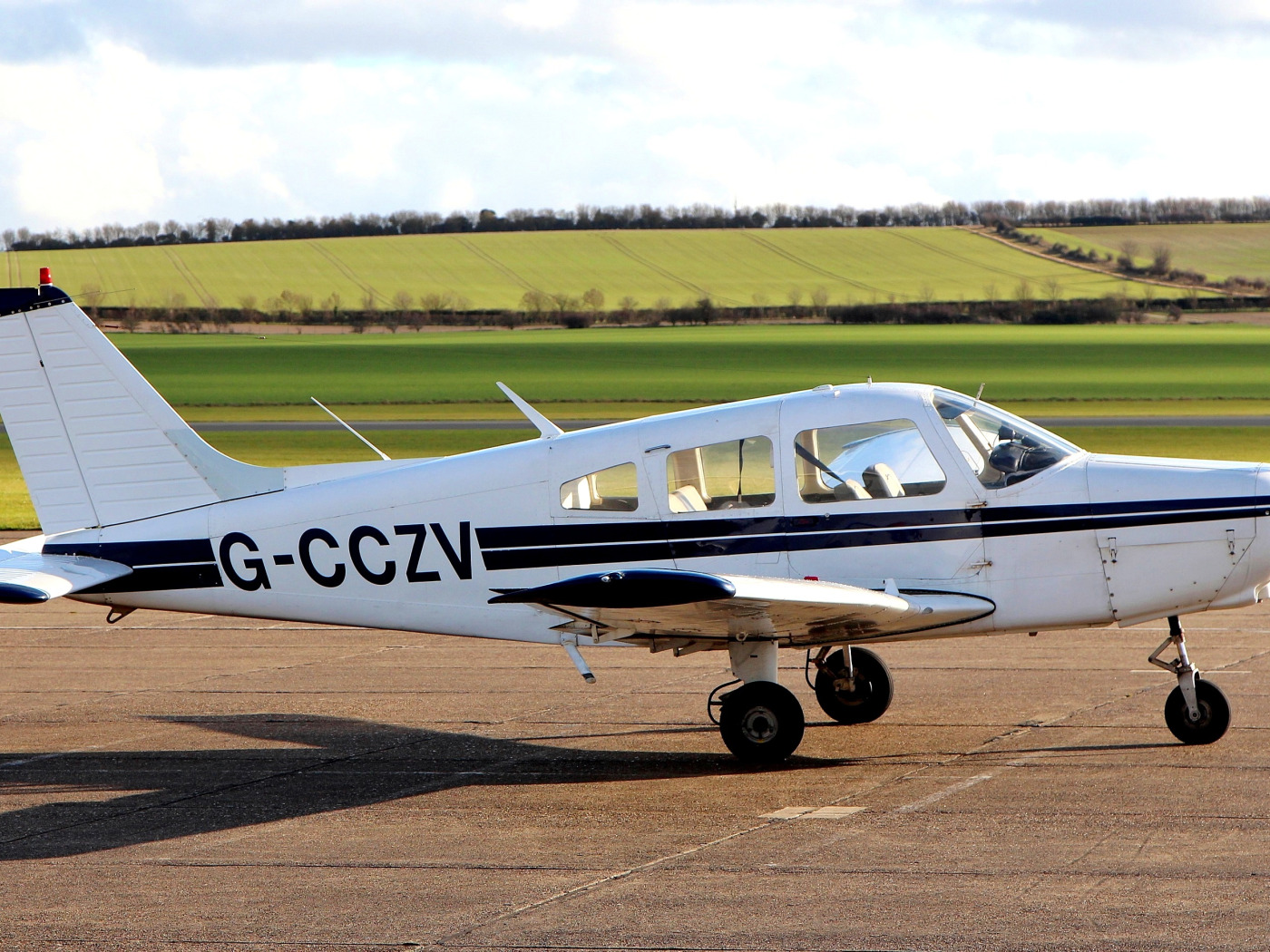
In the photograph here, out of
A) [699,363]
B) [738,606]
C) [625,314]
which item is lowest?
[738,606]

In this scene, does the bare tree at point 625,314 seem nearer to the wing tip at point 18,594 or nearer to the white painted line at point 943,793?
the wing tip at point 18,594

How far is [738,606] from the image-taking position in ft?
28.7

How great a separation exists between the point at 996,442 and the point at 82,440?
21.4 feet

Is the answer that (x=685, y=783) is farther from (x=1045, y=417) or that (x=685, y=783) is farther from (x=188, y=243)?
(x=188, y=243)

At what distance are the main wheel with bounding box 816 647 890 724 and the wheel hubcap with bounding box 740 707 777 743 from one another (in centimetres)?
140

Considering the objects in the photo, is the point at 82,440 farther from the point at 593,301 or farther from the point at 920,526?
the point at 593,301

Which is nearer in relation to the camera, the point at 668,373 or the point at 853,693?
the point at 853,693

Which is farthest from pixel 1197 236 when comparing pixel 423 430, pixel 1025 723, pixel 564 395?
pixel 1025 723

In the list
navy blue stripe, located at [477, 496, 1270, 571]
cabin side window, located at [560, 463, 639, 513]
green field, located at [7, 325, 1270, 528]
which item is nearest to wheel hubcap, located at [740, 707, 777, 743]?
navy blue stripe, located at [477, 496, 1270, 571]

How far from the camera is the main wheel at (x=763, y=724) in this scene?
30.8ft

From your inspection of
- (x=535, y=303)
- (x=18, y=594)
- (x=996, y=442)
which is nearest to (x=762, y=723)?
(x=996, y=442)

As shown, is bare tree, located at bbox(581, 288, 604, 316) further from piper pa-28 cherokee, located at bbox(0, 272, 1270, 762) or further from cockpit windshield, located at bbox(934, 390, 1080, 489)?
cockpit windshield, located at bbox(934, 390, 1080, 489)

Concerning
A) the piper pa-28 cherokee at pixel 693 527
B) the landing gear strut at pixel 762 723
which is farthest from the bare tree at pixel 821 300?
the landing gear strut at pixel 762 723

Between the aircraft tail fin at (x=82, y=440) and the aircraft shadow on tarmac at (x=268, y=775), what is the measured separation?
181 centimetres
